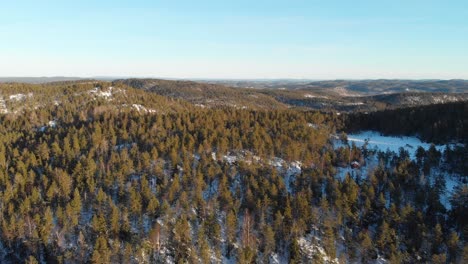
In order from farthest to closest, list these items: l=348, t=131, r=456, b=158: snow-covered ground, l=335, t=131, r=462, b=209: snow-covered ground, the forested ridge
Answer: l=348, t=131, r=456, b=158: snow-covered ground, l=335, t=131, r=462, b=209: snow-covered ground, the forested ridge

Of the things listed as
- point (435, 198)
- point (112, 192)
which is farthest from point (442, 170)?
point (112, 192)

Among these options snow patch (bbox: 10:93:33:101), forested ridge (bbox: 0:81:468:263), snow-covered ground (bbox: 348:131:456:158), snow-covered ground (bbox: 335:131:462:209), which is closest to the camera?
forested ridge (bbox: 0:81:468:263)

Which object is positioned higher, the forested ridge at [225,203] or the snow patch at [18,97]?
the snow patch at [18,97]

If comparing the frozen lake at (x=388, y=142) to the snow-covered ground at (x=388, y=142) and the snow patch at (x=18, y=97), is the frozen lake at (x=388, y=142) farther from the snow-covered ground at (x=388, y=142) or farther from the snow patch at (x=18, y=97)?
the snow patch at (x=18, y=97)

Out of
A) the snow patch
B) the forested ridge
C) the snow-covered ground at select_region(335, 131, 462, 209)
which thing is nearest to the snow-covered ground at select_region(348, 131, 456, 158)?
the snow-covered ground at select_region(335, 131, 462, 209)

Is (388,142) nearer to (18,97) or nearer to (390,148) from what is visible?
(390,148)

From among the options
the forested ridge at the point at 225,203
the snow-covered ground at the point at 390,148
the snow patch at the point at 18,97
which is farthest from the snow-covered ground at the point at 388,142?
the snow patch at the point at 18,97

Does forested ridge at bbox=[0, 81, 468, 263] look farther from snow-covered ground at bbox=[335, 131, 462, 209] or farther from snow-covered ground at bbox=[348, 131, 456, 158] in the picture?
snow-covered ground at bbox=[348, 131, 456, 158]

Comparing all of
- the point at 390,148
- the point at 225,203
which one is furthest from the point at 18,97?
the point at 390,148

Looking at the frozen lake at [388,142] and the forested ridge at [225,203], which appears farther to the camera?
the frozen lake at [388,142]
